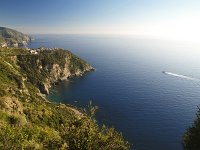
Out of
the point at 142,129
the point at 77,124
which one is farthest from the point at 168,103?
the point at 77,124

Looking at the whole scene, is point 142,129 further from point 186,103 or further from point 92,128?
point 92,128

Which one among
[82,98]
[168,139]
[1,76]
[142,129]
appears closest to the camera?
[168,139]

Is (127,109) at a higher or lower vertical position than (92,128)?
lower

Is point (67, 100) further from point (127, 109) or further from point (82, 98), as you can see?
point (127, 109)

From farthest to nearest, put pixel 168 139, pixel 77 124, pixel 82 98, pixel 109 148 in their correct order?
pixel 82 98 → pixel 168 139 → pixel 77 124 → pixel 109 148

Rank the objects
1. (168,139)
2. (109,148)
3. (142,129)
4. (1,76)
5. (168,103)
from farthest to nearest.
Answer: (168,103), (1,76), (142,129), (168,139), (109,148)

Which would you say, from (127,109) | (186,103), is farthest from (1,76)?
(186,103)

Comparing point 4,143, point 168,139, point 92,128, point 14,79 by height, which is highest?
point 92,128

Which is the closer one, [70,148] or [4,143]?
[70,148]

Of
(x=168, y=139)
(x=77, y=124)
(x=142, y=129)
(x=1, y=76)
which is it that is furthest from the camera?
(x=1, y=76)
